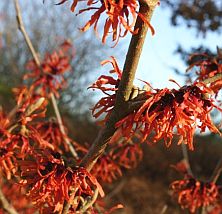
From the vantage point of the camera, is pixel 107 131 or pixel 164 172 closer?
pixel 107 131

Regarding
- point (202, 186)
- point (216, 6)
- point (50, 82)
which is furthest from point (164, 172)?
point (202, 186)

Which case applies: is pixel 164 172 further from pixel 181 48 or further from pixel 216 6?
pixel 216 6

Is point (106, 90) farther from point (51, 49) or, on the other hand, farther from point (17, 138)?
point (51, 49)

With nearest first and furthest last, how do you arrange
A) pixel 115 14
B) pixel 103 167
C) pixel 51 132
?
pixel 115 14 → pixel 103 167 → pixel 51 132

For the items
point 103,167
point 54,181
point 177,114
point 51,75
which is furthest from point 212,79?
point 51,75

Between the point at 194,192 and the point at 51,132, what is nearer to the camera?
the point at 194,192

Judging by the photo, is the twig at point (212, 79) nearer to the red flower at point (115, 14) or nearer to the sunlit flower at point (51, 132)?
the red flower at point (115, 14)

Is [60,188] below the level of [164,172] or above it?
above
